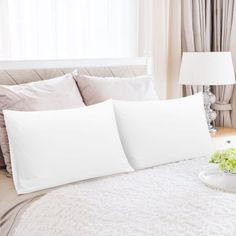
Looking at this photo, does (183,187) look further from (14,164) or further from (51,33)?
(51,33)

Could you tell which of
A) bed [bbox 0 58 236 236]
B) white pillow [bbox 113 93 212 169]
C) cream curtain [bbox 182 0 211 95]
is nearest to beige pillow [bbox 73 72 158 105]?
white pillow [bbox 113 93 212 169]

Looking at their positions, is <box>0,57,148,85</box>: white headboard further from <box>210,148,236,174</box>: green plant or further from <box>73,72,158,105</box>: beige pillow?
<box>210,148,236,174</box>: green plant

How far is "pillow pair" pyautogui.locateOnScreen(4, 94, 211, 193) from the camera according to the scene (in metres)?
1.69

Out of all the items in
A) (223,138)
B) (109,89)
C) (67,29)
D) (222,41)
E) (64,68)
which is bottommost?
(223,138)

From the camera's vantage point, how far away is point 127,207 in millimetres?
1415

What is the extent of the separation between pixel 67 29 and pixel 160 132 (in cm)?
113

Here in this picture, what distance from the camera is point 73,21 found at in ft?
9.11

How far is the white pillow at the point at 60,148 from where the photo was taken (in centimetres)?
168

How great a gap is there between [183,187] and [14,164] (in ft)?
2.31

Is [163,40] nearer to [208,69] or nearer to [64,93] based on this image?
[208,69]

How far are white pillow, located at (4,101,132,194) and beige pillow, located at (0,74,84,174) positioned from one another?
0.58 feet

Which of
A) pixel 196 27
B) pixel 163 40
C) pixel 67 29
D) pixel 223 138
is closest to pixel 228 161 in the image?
pixel 223 138

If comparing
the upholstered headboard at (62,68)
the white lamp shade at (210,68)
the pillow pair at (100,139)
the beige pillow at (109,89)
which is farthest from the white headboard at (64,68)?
the pillow pair at (100,139)


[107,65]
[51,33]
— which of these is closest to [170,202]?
[107,65]
